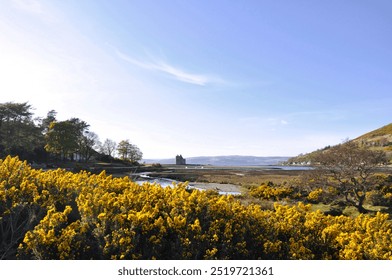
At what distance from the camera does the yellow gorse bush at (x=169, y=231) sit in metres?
4.75

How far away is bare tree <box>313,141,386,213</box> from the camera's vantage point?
1856cm

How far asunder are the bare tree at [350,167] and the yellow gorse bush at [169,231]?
1325 centimetres

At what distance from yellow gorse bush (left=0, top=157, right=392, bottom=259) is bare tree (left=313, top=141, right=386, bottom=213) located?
13253 mm

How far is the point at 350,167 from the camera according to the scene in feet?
62.2

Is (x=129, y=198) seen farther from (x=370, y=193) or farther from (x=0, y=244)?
(x=370, y=193)

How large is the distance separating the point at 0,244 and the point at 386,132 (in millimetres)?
171642

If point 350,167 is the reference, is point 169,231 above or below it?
below

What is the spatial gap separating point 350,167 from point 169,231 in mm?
17277

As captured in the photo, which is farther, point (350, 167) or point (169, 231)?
point (350, 167)

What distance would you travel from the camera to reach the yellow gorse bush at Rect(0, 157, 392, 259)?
475cm

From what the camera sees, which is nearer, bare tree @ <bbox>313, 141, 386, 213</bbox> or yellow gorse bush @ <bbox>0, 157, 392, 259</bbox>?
yellow gorse bush @ <bbox>0, 157, 392, 259</bbox>

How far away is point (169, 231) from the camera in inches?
211

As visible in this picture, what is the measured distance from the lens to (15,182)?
7281mm

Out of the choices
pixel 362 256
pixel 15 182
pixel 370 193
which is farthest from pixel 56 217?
pixel 370 193
